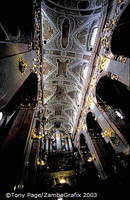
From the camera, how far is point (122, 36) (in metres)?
8.15

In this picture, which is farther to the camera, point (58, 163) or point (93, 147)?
point (58, 163)

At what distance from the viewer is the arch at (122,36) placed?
24.9ft

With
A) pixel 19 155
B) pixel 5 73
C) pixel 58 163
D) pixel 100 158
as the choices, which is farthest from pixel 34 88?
pixel 58 163

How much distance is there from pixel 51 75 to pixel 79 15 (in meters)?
7.06

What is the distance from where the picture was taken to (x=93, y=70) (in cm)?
1197

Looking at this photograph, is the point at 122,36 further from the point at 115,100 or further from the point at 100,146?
the point at 100,146

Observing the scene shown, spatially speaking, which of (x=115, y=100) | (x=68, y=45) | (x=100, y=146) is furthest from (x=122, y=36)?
(x=100, y=146)

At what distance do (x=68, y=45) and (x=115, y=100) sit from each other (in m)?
7.01

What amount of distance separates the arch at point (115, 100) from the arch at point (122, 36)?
2.16m

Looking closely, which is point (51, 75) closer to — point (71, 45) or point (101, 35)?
point (71, 45)

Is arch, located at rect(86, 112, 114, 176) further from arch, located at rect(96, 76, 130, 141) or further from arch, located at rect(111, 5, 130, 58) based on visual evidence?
arch, located at rect(111, 5, 130, 58)

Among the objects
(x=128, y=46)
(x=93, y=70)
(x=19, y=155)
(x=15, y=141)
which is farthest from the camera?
(x=93, y=70)

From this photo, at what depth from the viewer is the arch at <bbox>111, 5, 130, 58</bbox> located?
24.9 ft

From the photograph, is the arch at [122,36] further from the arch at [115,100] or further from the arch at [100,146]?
the arch at [100,146]
